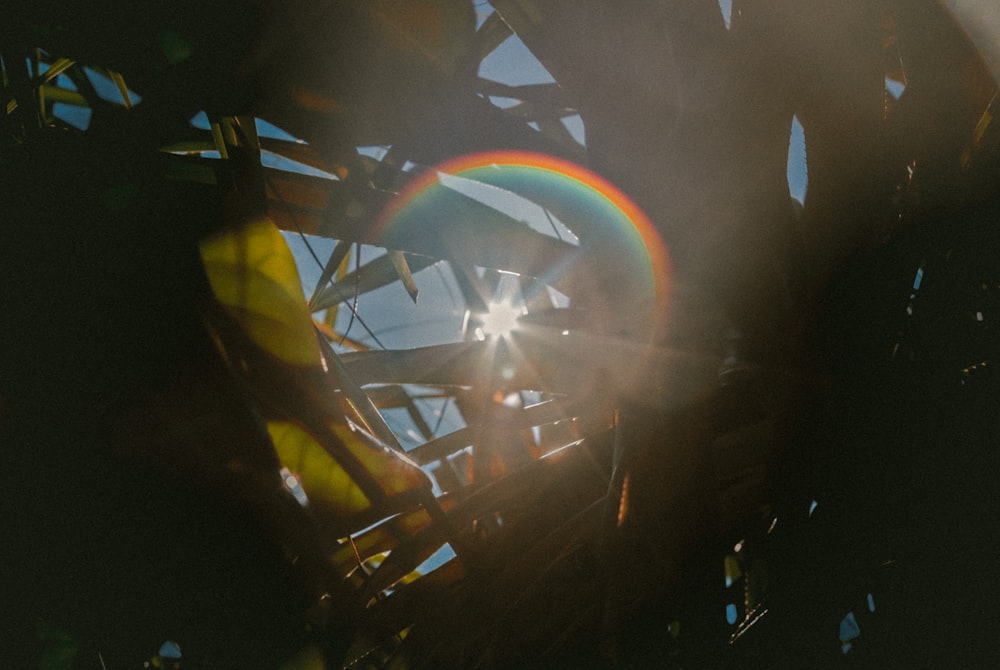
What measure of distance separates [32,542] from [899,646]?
1.51 metres

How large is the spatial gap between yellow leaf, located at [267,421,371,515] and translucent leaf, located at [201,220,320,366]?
0.11 meters

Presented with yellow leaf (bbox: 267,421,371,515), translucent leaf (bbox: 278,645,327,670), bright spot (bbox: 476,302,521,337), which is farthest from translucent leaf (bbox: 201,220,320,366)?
bright spot (bbox: 476,302,521,337)

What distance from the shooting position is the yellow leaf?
73 cm

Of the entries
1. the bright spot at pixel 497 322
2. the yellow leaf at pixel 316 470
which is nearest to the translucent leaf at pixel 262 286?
the yellow leaf at pixel 316 470

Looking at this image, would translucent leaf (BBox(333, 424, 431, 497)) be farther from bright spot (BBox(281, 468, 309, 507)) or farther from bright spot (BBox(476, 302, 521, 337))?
bright spot (BBox(476, 302, 521, 337))

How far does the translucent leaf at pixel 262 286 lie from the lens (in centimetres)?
64

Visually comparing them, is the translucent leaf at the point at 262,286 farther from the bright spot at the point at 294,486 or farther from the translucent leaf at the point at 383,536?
the translucent leaf at the point at 383,536

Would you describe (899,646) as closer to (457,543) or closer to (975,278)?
(975,278)

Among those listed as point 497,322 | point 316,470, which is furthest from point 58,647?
point 497,322

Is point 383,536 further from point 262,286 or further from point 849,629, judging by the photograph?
point 849,629

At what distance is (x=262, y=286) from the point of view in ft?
2.20

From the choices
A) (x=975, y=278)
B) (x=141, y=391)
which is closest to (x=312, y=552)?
(x=141, y=391)

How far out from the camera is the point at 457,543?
835 millimetres

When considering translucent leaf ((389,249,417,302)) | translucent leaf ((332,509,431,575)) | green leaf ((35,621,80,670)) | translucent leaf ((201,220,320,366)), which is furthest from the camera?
translucent leaf ((389,249,417,302))
